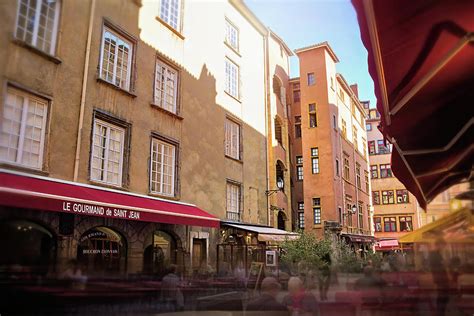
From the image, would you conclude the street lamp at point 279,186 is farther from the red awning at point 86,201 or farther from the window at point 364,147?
the window at point 364,147

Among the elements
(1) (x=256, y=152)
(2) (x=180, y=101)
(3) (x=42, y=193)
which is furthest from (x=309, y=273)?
(1) (x=256, y=152)

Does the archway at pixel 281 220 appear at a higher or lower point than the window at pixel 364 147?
higher

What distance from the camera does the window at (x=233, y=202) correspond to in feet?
50.2

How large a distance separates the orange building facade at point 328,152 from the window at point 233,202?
2662mm

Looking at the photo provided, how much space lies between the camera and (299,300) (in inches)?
70.3

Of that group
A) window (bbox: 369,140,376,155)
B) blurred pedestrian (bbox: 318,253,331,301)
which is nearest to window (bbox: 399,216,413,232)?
blurred pedestrian (bbox: 318,253,331,301)

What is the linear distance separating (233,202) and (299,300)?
13946 mm

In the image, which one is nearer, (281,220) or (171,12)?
(171,12)

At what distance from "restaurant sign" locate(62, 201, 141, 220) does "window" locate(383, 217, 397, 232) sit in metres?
5.99

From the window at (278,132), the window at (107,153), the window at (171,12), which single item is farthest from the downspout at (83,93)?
the window at (278,132)

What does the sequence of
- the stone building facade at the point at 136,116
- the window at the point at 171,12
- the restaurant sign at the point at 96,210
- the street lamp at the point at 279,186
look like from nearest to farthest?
the stone building facade at the point at 136,116
the restaurant sign at the point at 96,210
the window at the point at 171,12
the street lamp at the point at 279,186

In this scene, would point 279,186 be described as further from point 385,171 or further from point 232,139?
point 385,171

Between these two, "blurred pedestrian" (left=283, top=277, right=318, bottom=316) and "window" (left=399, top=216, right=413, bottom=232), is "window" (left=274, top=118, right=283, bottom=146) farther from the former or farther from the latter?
"blurred pedestrian" (left=283, top=277, right=318, bottom=316)

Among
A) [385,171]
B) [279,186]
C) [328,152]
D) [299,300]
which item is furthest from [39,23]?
[279,186]
